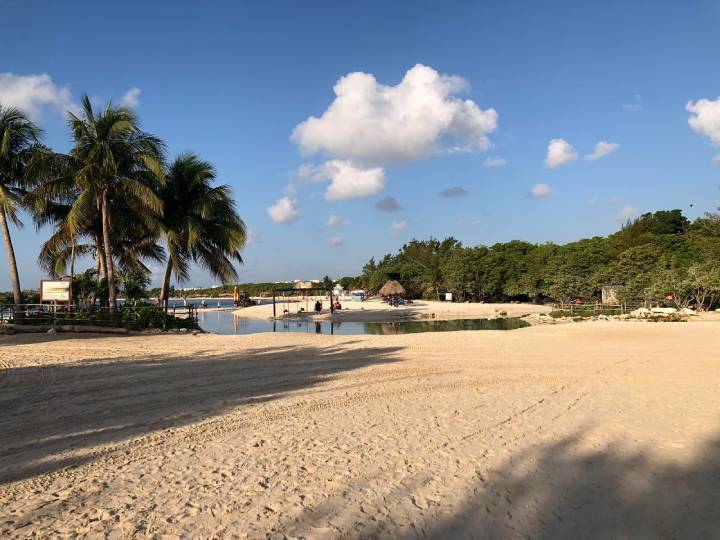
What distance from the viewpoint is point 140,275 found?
897 inches

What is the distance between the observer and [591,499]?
162 inches

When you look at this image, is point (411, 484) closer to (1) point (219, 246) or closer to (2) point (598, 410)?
(2) point (598, 410)

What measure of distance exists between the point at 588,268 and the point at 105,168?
37542mm

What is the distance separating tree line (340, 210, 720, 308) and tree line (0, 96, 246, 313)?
26.3 metres

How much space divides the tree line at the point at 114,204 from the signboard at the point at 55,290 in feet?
5.19

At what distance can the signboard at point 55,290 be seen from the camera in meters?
18.1

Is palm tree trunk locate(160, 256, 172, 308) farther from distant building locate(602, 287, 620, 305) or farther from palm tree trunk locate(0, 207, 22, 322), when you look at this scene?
distant building locate(602, 287, 620, 305)

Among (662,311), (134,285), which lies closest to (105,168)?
(134,285)

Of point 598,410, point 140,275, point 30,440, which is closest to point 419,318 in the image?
point 140,275

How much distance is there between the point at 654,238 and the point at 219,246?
3847 centimetres

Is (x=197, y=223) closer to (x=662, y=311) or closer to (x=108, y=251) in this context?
(x=108, y=251)

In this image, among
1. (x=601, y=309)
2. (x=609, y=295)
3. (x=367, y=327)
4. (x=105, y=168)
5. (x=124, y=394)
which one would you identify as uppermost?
(x=105, y=168)

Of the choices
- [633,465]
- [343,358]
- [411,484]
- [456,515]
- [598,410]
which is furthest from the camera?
[343,358]

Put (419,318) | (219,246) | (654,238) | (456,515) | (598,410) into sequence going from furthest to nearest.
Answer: (654,238), (419,318), (219,246), (598,410), (456,515)
